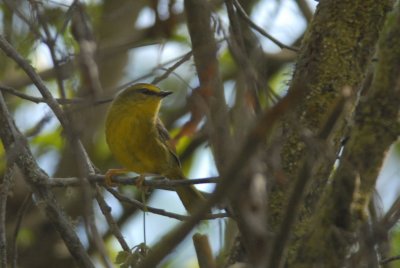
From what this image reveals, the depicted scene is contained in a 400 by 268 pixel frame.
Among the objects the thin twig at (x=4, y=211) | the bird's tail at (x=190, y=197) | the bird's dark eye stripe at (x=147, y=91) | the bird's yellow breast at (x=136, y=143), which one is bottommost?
the thin twig at (x=4, y=211)

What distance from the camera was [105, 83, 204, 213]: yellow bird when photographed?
6.05m

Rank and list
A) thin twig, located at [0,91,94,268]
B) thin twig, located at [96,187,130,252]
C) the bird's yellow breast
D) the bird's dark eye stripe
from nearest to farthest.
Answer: thin twig, located at [0,91,94,268], thin twig, located at [96,187,130,252], the bird's yellow breast, the bird's dark eye stripe

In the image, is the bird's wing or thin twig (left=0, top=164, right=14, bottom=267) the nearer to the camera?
thin twig (left=0, top=164, right=14, bottom=267)

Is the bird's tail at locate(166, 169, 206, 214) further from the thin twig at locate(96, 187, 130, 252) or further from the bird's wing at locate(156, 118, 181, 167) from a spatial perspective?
the thin twig at locate(96, 187, 130, 252)

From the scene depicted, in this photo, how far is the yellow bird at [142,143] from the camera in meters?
6.05

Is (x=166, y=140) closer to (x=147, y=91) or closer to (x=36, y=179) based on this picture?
(x=147, y=91)

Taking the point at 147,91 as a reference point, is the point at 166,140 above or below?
below

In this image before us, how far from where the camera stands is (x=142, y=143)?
6.12m

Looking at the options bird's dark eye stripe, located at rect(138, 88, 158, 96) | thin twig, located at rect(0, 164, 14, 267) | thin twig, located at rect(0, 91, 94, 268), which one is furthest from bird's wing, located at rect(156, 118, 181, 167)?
thin twig, located at rect(0, 164, 14, 267)

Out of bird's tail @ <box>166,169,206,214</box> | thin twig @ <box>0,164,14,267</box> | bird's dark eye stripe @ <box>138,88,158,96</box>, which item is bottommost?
thin twig @ <box>0,164,14,267</box>

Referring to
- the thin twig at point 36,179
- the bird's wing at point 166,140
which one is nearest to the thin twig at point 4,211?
the thin twig at point 36,179

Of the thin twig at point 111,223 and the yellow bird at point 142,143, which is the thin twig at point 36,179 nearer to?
the thin twig at point 111,223

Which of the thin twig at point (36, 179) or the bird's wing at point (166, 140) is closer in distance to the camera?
the thin twig at point (36, 179)

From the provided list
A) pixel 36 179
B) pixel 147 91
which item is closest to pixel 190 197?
pixel 147 91
